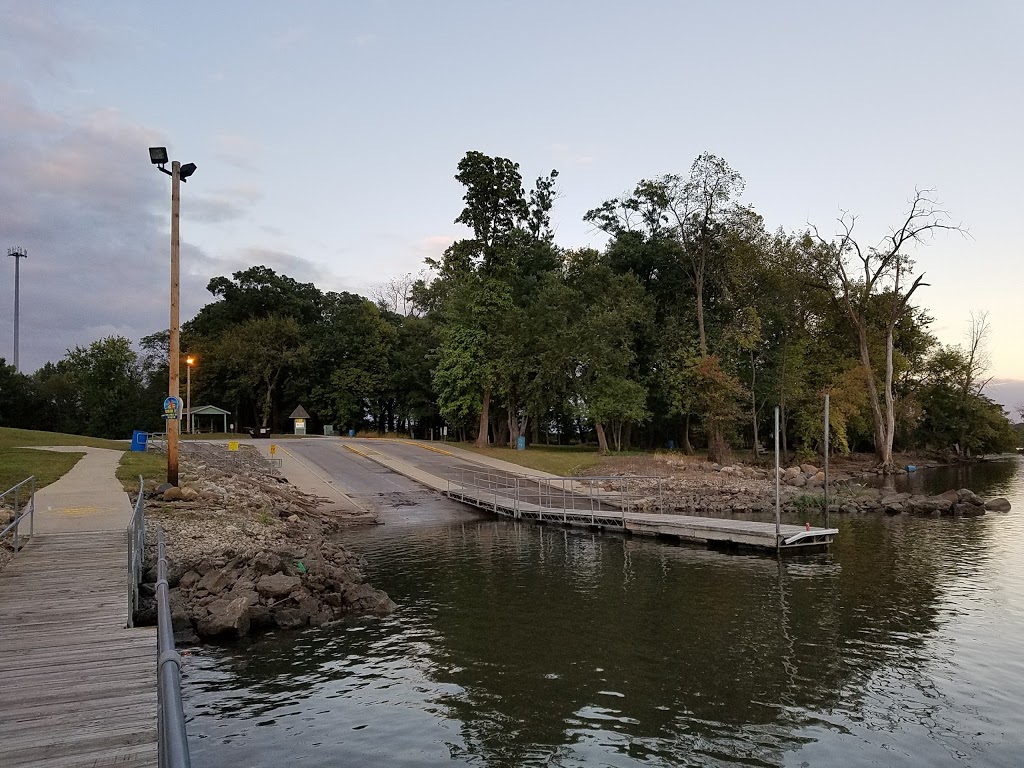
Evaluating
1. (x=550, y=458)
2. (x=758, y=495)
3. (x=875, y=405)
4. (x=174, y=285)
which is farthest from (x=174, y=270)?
(x=875, y=405)

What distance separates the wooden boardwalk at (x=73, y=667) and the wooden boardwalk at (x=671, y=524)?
19442mm

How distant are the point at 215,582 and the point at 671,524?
677 inches

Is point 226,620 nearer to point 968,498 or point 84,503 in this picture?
point 84,503

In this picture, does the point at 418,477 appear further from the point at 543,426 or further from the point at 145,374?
the point at 145,374

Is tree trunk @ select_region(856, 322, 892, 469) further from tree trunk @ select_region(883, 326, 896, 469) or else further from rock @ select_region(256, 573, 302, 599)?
rock @ select_region(256, 573, 302, 599)

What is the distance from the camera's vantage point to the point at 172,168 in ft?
73.9

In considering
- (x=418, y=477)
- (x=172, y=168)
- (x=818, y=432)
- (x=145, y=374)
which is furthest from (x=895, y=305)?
(x=145, y=374)

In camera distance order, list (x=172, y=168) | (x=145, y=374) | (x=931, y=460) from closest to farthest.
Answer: (x=172, y=168) < (x=931, y=460) < (x=145, y=374)

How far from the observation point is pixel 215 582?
16.1m

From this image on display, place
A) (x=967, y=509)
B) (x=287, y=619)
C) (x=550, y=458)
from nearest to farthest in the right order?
1. (x=287, y=619)
2. (x=967, y=509)
3. (x=550, y=458)

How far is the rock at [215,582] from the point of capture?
626 inches

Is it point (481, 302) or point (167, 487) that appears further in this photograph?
point (481, 302)

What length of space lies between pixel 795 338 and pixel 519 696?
54.7 meters

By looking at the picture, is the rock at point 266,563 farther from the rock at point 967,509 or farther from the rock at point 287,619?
the rock at point 967,509
